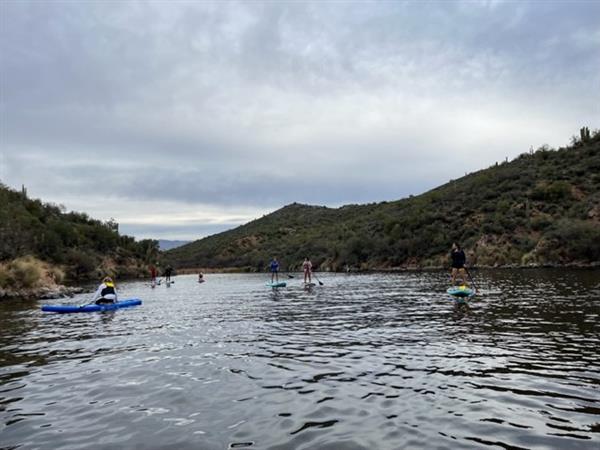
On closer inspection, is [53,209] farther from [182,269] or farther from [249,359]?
[249,359]

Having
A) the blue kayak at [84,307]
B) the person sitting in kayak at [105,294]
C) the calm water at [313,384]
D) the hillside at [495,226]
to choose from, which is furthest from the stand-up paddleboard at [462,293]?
the hillside at [495,226]

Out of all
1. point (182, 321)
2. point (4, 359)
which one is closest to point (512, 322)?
point (182, 321)

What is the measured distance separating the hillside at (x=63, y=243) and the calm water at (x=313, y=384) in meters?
29.6

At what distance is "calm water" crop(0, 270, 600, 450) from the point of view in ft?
22.7

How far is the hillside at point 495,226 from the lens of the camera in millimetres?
56009

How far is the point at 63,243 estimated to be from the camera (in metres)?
80.8

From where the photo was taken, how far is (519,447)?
20.5 ft

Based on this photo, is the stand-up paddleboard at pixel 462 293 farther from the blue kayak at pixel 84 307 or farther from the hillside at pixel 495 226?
the hillside at pixel 495 226

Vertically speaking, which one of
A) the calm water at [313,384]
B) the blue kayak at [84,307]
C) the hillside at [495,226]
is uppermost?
the hillside at [495,226]

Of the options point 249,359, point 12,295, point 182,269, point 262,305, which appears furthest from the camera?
point 182,269

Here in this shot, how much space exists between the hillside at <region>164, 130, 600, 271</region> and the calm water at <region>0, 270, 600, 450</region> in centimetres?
4165

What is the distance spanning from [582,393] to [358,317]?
1127 centimetres

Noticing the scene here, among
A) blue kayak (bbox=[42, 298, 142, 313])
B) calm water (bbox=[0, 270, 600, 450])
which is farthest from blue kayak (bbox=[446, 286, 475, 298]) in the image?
blue kayak (bbox=[42, 298, 142, 313])

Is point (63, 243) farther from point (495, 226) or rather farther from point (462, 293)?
point (462, 293)
